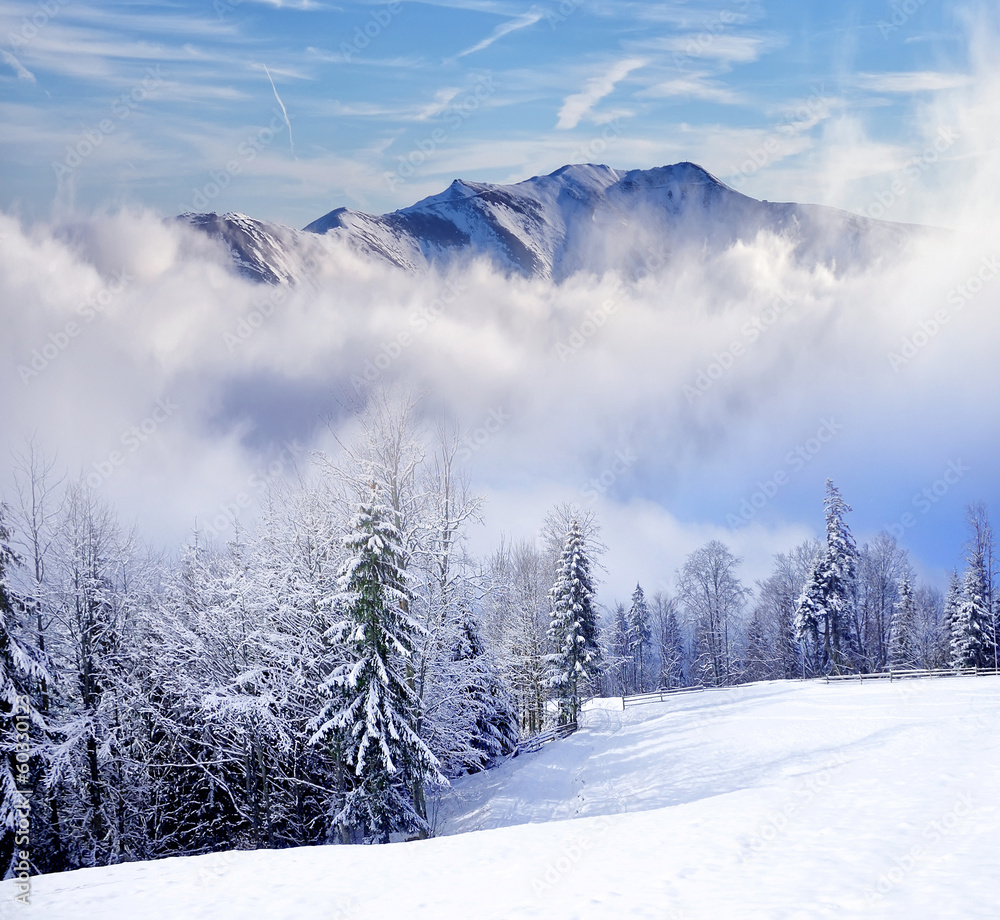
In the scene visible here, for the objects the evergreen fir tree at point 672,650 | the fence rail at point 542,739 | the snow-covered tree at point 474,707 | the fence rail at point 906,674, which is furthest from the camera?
the evergreen fir tree at point 672,650

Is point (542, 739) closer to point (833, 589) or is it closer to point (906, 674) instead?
point (906, 674)

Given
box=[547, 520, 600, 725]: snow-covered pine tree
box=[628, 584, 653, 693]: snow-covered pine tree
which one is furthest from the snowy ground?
box=[628, 584, 653, 693]: snow-covered pine tree

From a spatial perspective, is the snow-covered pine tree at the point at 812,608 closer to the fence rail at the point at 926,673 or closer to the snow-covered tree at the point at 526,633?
the fence rail at the point at 926,673

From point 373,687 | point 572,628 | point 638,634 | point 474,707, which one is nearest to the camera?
point 373,687

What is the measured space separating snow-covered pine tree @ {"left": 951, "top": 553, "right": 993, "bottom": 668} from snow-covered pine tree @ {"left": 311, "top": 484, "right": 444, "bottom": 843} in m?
41.1

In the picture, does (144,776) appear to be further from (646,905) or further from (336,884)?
(646,905)

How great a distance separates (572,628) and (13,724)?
25822mm

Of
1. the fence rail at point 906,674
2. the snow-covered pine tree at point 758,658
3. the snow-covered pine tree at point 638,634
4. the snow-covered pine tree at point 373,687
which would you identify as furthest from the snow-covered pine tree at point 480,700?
the snow-covered pine tree at point 638,634

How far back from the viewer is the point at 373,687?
735 inches

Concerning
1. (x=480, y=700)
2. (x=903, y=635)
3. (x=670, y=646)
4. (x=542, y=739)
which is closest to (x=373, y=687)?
(x=480, y=700)

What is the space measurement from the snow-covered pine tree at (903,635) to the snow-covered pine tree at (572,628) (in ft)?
106

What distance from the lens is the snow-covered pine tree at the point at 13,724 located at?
18.0 meters

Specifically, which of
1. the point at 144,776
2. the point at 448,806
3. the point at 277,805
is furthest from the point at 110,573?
the point at 448,806

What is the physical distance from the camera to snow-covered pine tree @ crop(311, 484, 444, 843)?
1850 centimetres
